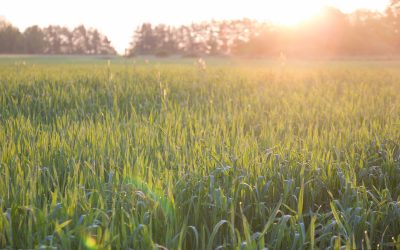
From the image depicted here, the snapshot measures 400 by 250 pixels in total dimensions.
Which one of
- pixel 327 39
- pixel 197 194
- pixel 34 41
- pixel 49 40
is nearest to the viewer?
pixel 197 194

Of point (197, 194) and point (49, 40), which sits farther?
point (49, 40)

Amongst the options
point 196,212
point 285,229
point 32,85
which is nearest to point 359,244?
point 285,229

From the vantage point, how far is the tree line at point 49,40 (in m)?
73.1

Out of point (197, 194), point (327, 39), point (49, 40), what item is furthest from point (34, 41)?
point (197, 194)

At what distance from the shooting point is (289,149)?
3289mm

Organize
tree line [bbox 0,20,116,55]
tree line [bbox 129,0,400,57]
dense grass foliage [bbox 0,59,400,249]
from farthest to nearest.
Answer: tree line [bbox 0,20,116,55]
tree line [bbox 129,0,400,57]
dense grass foliage [bbox 0,59,400,249]

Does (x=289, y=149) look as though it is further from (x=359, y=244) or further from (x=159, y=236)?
(x=159, y=236)

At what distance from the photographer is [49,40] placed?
3159 inches

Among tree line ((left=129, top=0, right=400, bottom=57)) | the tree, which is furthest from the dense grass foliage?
the tree

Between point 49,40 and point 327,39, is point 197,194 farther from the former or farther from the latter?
point 49,40

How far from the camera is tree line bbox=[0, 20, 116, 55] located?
7312 centimetres

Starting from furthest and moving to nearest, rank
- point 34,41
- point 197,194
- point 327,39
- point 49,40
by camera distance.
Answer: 1. point 49,40
2. point 34,41
3. point 327,39
4. point 197,194

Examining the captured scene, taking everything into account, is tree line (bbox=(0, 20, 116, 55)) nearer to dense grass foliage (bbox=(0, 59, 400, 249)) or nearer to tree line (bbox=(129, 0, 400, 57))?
tree line (bbox=(129, 0, 400, 57))

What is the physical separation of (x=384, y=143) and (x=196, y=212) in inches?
99.5
